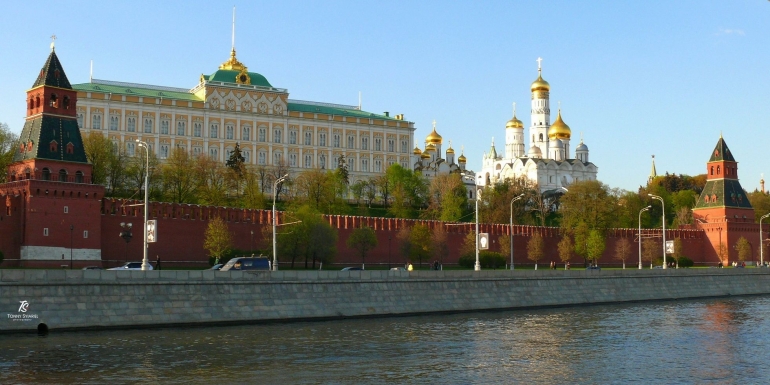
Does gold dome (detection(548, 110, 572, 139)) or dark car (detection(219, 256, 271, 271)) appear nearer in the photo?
dark car (detection(219, 256, 271, 271))

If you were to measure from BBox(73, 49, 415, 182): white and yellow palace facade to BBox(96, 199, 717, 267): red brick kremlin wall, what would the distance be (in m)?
28.4

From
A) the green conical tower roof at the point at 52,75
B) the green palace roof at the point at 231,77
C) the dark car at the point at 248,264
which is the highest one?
the green palace roof at the point at 231,77

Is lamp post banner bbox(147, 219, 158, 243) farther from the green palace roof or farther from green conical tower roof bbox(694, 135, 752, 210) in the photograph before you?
the green palace roof

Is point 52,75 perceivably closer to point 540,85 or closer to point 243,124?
point 243,124

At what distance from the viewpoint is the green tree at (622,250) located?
72.4 m

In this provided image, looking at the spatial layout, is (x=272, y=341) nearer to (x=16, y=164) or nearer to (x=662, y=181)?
(x=16, y=164)

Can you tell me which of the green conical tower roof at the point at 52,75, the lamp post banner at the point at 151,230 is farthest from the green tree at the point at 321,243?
the lamp post banner at the point at 151,230

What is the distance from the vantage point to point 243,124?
9431 cm

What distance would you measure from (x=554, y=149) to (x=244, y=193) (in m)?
63.0

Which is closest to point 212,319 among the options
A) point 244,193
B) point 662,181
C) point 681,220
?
point 244,193

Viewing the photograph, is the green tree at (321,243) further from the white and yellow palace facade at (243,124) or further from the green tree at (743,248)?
the green tree at (743,248)

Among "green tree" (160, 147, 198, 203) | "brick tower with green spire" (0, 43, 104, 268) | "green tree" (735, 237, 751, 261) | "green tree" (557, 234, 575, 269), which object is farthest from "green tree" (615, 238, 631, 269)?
"brick tower with green spire" (0, 43, 104, 268)

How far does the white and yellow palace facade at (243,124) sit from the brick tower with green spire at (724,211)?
114 feet

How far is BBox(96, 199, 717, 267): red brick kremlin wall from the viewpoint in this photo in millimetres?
47750
